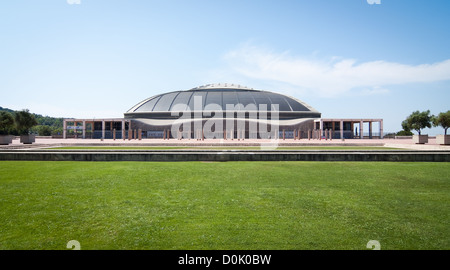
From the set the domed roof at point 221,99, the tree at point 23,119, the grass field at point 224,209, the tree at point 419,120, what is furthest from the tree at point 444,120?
the tree at point 23,119

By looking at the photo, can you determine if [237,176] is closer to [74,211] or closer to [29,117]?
[74,211]

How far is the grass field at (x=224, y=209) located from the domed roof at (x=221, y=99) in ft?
190

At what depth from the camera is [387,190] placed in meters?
8.18

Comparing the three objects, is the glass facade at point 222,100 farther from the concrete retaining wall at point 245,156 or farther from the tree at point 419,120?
the concrete retaining wall at point 245,156

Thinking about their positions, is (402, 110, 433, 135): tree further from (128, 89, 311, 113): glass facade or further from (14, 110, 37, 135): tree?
(14, 110, 37, 135): tree

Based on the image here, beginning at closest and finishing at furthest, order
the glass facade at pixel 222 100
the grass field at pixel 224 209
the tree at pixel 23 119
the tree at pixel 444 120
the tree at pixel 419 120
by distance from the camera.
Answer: the grass field at pixel 224 209, the tree at pixel 444 120, the tree at pixel 23 119, the tree at pixel 419 120, the glass facade at pixel 222 100

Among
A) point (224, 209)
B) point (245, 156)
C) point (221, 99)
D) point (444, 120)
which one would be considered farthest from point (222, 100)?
point (224, 209)

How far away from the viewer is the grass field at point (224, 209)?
4.71 meters

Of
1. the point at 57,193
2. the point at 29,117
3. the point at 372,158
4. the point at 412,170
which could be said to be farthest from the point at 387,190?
the point at 29,117

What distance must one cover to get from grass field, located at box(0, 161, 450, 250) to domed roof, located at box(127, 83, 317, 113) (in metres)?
57.9

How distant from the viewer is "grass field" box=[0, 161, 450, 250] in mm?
4707

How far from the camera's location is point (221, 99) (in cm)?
7050

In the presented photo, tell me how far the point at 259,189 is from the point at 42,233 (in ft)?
17.3

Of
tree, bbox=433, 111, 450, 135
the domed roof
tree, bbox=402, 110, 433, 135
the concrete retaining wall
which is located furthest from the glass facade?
the concrete retaining wall
